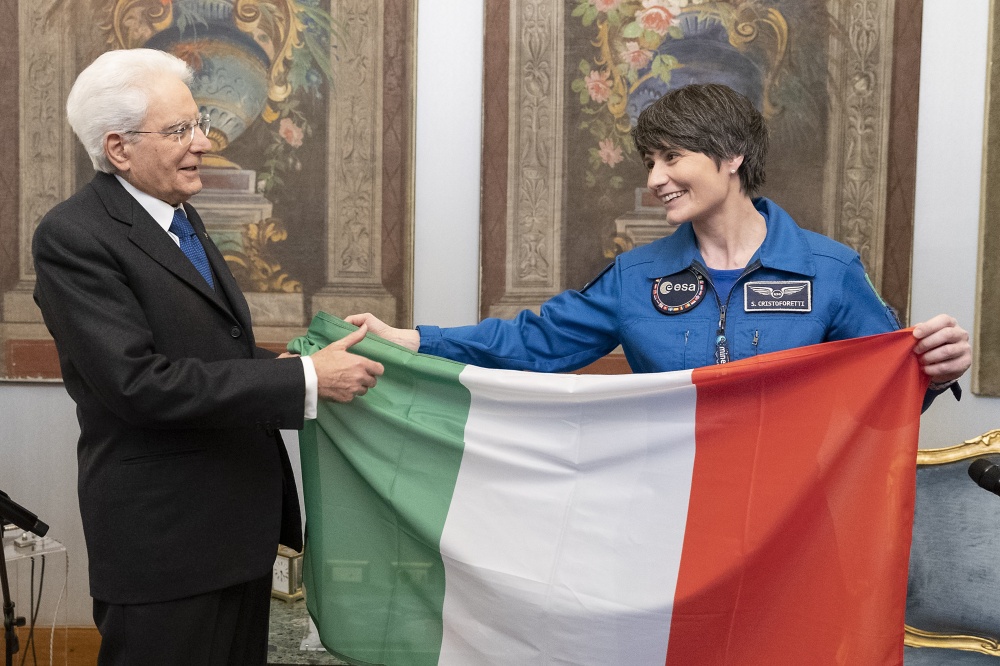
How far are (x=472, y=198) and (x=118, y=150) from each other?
1.40m

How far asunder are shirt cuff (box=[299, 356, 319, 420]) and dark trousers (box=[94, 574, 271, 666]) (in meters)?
0.39

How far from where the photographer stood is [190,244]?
177cm

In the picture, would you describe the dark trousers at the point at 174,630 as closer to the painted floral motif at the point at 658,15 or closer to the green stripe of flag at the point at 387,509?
the green stripe of flag at the point at 387,509

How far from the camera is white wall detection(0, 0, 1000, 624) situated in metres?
2.82

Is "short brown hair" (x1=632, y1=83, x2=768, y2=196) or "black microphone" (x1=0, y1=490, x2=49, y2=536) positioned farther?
"black microphone" (x1=0, y1=490, x2=49, y2=536)

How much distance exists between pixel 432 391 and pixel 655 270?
52 cm

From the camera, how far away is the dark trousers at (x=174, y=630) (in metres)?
1.61

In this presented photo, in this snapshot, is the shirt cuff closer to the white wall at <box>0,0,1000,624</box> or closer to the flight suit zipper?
the flight suit zipper

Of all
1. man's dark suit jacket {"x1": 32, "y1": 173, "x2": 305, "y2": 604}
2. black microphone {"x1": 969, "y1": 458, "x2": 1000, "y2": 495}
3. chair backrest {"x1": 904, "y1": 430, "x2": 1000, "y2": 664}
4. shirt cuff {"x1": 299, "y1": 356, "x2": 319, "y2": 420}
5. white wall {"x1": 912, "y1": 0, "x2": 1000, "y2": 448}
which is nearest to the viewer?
black microphone {"x1": 969, "y1": 458, "x2": 1000, "y2": 495}

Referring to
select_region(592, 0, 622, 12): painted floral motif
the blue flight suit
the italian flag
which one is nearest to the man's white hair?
the italian flag

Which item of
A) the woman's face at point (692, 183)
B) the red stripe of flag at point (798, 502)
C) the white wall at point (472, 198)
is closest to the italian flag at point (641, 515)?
the red stripe of flag at point (798, 502)

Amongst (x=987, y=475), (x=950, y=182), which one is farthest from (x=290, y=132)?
(x=987, y=475)

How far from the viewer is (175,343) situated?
1621mm

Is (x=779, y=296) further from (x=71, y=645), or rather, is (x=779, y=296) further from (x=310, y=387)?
(x=71, y=645)
